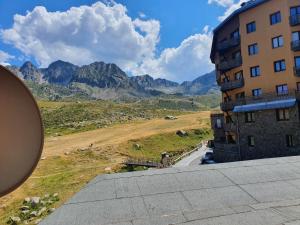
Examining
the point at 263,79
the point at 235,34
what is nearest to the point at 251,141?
the point at 263,79

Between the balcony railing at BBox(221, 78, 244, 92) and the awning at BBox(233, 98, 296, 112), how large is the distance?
3.68 meters

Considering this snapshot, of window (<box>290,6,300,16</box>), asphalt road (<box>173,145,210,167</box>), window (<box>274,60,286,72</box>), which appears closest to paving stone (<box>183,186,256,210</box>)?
window (<box>274,60,286,72</box>)

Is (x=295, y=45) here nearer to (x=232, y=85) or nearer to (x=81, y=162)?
(x=232, y=85)

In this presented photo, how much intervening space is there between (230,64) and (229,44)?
305 cm

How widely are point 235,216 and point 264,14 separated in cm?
3670

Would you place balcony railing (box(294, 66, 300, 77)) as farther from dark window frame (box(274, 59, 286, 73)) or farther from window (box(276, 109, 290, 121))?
window (box(276, 109, 290, 121))

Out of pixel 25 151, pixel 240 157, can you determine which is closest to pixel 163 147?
pixel 240 157

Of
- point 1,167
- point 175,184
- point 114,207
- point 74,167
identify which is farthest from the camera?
point 74,167

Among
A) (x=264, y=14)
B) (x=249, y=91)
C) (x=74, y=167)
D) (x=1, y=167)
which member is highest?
(x=264, y=14)

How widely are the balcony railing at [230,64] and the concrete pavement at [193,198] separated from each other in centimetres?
2894

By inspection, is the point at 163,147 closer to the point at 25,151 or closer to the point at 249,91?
the point at 249,91

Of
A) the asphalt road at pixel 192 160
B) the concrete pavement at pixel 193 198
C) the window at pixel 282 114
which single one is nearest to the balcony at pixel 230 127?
the asphalt road at pixel 192 160

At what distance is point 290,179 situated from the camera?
17.9 metres

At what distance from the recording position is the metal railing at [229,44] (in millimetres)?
47397
